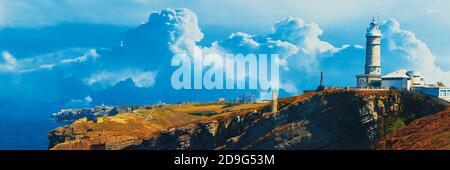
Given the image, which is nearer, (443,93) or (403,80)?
(443,93)

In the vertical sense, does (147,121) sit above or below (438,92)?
below

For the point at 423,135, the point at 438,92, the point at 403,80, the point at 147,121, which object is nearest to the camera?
the point at 423,135

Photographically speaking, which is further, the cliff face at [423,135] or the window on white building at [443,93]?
the window on white building at [443,93]

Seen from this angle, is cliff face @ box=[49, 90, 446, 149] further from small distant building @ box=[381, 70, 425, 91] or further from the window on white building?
small distant building @ box=[381, 70, 425, 91]

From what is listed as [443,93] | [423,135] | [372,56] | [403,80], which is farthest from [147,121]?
[423,135]

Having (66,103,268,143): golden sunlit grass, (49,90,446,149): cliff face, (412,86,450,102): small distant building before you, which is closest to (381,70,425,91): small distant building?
(412,86,450,102): small distant building

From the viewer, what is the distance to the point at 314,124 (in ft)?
368

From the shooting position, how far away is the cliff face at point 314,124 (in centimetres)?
10694

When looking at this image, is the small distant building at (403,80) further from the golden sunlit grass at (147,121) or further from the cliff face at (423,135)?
the golden sunlit grass at (147,121)

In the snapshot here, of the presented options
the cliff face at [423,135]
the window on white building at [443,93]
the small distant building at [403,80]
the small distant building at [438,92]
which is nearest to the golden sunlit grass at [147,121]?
the small distant building at [403,80]

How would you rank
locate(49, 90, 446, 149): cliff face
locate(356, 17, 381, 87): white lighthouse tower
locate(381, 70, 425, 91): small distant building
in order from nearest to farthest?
locate(49, 90, 446, 149): cliff face, locate(381, 70, 425, 91): small distant building, locate(356, 17, 381, 87): white lighthouse tower

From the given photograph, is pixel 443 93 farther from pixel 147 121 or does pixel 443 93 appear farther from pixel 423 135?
pixel 147 121

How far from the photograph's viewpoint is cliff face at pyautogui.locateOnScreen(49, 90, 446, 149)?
4210 inches
